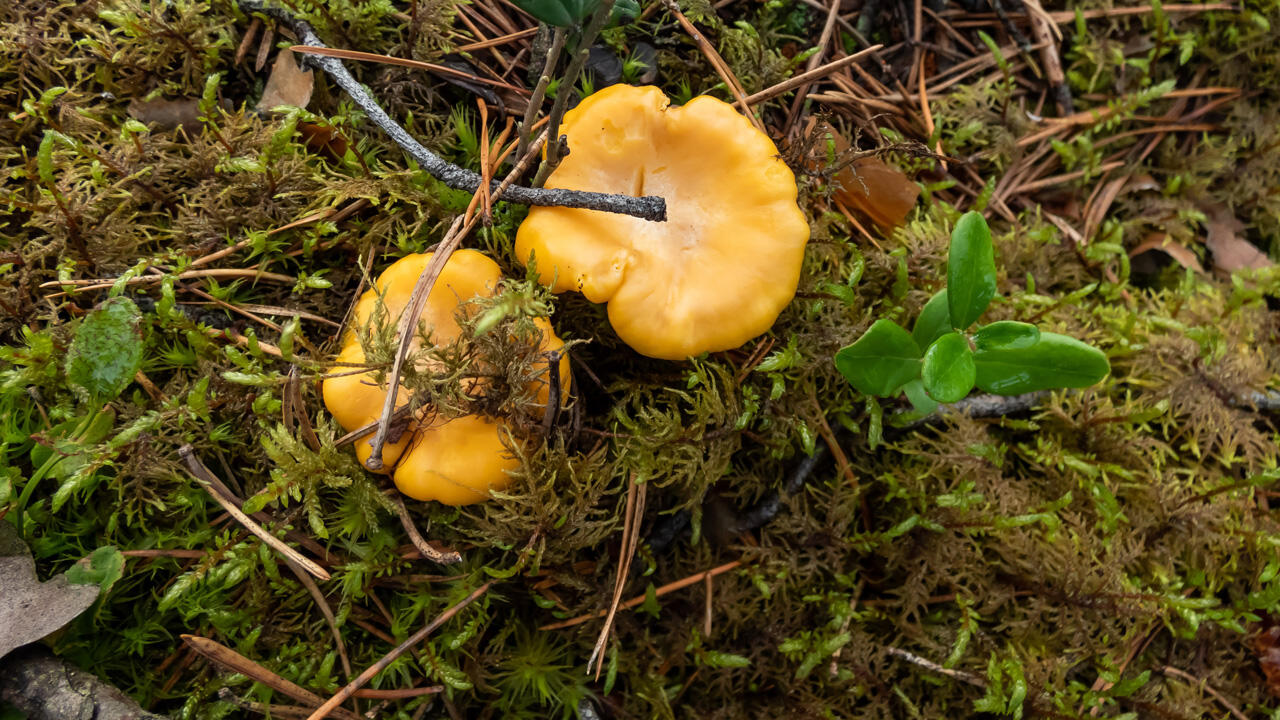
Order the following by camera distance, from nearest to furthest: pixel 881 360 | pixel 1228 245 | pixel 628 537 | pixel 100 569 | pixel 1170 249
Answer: pixel 100 569
pixel 881 360
pixel 628 537
pixel 1170 249
pixel 1228 245

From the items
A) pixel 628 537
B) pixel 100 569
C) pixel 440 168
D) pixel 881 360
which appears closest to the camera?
pixel 100 569

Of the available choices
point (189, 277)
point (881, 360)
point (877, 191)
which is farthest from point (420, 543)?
point (877, 191)

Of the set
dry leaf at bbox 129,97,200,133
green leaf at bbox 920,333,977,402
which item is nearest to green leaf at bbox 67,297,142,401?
dry leaf at bbox 129,97,200,133

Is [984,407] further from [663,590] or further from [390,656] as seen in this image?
[390,656]

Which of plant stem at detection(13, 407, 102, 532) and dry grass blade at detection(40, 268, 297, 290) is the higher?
dry grass blade at detection(40, 268, 297, 290)

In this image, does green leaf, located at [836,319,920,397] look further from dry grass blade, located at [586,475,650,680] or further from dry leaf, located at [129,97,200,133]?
dry leaf, located at [129,97,200,133]

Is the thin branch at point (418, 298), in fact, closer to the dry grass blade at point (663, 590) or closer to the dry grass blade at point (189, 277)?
the dry grass blade at point (189, 277)

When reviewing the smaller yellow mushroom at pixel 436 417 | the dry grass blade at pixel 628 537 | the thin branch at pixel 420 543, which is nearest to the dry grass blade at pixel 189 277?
the smaller yellow mushroom at pixel 436 417
